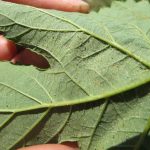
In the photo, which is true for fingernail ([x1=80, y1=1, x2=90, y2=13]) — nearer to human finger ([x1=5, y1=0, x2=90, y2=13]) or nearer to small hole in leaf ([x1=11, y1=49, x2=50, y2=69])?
human finger ([x1=5, y1=0, x2=90, y2=13])

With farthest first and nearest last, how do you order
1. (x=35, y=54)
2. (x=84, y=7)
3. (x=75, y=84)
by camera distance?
(x=84, y=7)
(x=35, y=54)
(x=75, y=84)

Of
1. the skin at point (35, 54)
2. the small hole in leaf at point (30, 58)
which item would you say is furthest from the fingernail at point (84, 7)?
the small hole in leaf at point (30, 58)

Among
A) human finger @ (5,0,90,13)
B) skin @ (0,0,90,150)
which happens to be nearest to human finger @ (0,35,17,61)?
skin @ (0,0,90,150)

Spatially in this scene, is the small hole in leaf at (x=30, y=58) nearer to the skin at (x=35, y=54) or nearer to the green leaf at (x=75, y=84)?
the skin at (x=35, y=54)

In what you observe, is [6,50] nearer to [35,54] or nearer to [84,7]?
[35,54]

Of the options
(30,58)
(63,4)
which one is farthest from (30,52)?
(63,4)
